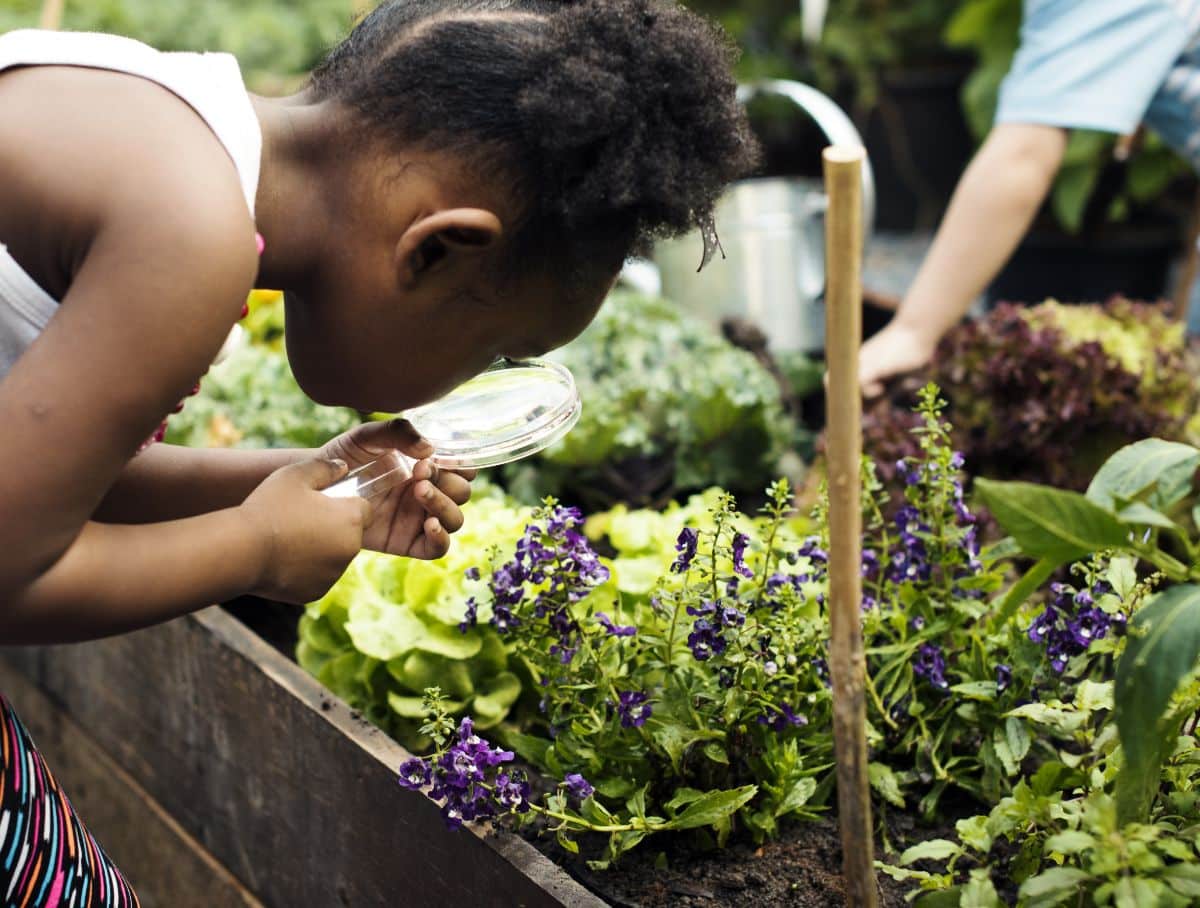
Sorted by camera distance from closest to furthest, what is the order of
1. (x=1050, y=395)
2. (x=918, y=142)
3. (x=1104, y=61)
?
(x=1050, y=395) → (x=1104, y=61) → (x=918, y=142)

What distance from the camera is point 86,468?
999 mm

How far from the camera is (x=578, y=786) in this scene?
1432mm

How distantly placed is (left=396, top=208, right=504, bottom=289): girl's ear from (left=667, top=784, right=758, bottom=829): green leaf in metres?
0.65

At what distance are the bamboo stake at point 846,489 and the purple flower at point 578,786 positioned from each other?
340mm

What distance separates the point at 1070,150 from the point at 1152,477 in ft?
12.4

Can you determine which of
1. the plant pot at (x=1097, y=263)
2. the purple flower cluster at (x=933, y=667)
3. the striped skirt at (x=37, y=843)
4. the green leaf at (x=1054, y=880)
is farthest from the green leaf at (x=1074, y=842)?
the plant pot at (x=1097, y=263)

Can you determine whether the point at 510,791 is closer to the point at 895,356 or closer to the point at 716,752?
the point at 716,752

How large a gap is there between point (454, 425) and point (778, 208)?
222 centimetres

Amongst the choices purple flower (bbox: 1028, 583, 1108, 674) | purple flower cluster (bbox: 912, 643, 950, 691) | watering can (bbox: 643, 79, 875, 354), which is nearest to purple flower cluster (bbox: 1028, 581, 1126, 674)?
purple flower (bbox: 1028, 583, 1108, 674)

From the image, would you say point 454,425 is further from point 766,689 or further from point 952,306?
point 952,306

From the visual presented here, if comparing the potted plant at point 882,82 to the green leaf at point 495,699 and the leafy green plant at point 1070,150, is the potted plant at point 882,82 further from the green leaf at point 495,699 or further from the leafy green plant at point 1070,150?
the green leaf at point 495,699

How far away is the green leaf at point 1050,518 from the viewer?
40.4 inches

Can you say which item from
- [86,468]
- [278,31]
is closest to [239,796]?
[86,468]

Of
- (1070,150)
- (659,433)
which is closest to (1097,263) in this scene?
(1070,150)
